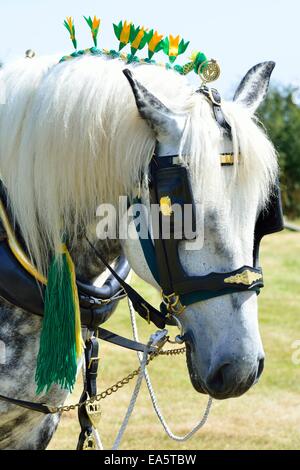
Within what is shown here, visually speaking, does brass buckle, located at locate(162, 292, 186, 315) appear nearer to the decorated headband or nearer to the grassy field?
the decorated headband

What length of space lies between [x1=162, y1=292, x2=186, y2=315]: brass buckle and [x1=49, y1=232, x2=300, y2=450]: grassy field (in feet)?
8.64

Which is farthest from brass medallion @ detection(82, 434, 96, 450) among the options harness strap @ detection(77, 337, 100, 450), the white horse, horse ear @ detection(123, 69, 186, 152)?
horse ear @ detection(123, 69, 186, 152)

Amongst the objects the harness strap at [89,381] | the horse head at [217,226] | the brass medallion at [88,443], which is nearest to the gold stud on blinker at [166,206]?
the horse head at [217,226]

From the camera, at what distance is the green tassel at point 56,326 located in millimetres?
2338

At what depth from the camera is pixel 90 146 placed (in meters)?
2.21

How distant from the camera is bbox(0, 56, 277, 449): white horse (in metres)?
2.07

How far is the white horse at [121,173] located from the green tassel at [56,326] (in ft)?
0.26

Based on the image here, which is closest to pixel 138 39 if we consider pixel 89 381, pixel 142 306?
pixel 142 306

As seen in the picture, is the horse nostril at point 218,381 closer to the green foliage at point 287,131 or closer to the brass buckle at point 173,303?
the brass buckle at point 173,303

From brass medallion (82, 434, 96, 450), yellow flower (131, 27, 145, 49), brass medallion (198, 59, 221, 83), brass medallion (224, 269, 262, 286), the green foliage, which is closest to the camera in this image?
brass medallion (224, 269, 262, 286)

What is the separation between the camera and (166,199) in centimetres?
210

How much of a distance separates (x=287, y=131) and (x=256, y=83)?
19.4m

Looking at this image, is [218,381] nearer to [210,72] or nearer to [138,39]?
[210,72]
